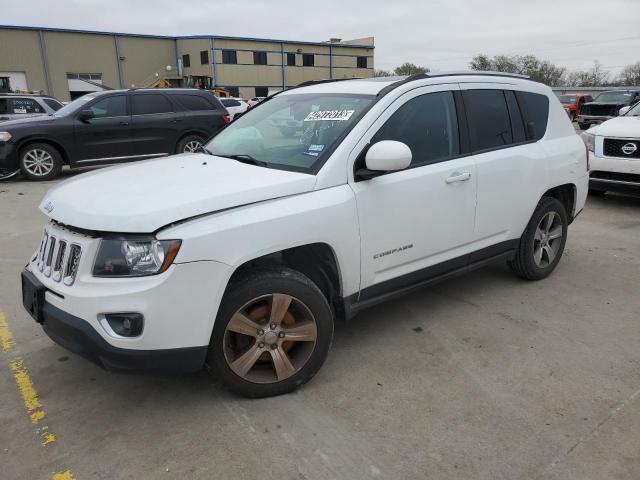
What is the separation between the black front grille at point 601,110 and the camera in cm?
2155

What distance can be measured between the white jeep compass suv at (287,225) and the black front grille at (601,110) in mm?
20498

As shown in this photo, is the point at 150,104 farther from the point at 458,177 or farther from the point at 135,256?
the point at 135,256

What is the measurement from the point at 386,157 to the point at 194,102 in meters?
9.25

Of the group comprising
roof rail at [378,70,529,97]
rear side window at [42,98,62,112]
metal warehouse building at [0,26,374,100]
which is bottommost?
rear side window at [42,98,62,112]

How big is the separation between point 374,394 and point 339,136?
1553 mm

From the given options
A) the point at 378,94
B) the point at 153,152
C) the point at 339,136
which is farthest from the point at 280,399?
the point at 153,152

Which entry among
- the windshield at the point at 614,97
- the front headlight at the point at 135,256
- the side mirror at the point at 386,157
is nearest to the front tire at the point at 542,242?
the side mirror at the point at 386,157

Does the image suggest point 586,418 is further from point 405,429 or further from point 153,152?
point 153,152

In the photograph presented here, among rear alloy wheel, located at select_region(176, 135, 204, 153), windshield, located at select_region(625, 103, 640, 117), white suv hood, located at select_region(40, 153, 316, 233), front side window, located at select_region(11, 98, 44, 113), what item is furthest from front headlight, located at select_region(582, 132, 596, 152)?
front side window, located at select_region(11, 98, 44, 113)

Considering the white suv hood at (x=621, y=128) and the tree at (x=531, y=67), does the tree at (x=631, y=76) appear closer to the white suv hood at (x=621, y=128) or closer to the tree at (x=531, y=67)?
the tree at (x=531, y=67)

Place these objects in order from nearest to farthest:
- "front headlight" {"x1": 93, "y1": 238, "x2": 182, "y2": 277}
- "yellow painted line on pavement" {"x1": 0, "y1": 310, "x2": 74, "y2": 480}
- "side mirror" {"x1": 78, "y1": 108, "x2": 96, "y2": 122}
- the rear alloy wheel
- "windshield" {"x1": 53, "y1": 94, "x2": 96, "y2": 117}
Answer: "front headlight" {"x1": 93, "y1": 238, "x2": 182, "y2": 277}, "yellow painted line on pavement" {"x1": 0, "y1": 310, "x2": 74, "y2": 480}, "side mirror" {"x1": 78, "y1": 108, "x2": 96, "y2": 122}, "windshield" {"x1": 53, "y1": 94, "x2": 96, "y2": 117}, the rear alloy wheel

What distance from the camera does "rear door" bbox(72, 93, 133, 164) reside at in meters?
10.1

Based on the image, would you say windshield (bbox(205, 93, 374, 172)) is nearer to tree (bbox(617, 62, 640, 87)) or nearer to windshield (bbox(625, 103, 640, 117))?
windshield (bbox(625, 103, 640, 117))

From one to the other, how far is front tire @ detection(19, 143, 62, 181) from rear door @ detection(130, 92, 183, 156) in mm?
1500
